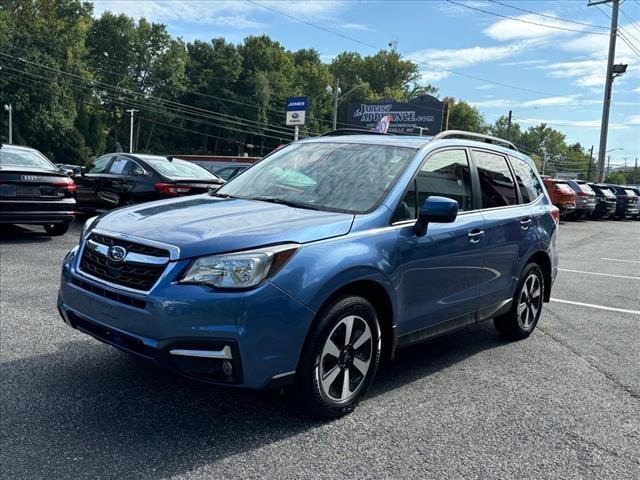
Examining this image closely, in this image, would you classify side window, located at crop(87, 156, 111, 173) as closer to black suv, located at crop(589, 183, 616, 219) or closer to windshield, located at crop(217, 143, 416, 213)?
windshield, located at crop(217, 143, 416, 213)

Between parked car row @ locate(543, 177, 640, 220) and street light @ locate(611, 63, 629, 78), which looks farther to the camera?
street light @ locate(611, 63, 629, 78)

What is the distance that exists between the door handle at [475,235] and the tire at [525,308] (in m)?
0.96

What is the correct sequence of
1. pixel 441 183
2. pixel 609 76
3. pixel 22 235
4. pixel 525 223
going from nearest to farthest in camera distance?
pixel 441 183 → pixel 525 223 → pixel 22 235 → pixel 609 76

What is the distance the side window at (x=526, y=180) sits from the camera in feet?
18.2

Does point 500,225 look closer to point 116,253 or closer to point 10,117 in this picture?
point 116,253

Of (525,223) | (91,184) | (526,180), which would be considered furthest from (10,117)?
(525,223)

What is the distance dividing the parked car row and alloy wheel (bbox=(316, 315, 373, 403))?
1788 centimetres

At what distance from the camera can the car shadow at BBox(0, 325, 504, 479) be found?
2953 mm

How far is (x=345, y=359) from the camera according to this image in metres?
3.57

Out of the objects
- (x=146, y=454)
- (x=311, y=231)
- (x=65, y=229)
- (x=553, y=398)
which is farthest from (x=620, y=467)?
(x=65, y=229)

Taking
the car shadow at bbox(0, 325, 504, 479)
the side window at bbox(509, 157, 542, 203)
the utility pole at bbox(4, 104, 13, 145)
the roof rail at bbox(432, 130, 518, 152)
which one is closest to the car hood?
the car shadow at bbox(0, 325, 504, 479)

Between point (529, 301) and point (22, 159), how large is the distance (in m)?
8.24

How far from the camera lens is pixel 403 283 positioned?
384 cm

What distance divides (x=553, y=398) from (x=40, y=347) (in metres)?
3.86
